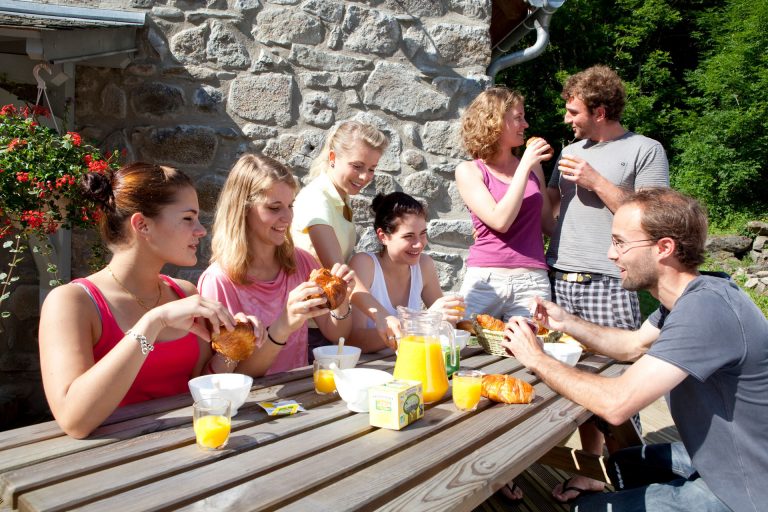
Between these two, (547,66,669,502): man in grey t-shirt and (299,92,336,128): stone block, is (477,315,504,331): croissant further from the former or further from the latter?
(299,92,336,128): stone block

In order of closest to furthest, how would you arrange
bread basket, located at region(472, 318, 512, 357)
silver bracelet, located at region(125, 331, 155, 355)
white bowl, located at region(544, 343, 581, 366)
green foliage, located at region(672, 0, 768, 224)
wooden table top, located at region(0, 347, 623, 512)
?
wooden table top, located at region(0, 347, 623, 512) → silver bracelet, located at region(125, 331, 155, 355) → white bowl, located at region(544, 343, 581, 366) → bread basket, located at region(472, 318, 512, 357) → green foliage, located at region(672, 0, 768, 224)

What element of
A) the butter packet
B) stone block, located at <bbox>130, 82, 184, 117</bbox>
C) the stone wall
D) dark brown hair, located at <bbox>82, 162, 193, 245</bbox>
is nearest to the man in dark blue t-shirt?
the butter packet

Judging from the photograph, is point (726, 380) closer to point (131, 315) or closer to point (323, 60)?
point (131, 315)

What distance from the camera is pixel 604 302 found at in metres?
3.01

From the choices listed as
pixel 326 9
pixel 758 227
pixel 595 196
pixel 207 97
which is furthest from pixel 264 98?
pixel 758 227

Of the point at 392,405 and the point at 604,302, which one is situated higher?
the point at 392,405

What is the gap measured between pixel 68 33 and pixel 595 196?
9.10 ft

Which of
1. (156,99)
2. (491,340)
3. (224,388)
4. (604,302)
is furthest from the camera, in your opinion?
(156,99)

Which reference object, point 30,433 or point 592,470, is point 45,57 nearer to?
point 30,433

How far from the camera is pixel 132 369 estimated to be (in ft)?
4.99

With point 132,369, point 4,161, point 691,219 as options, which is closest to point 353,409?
point 132,369

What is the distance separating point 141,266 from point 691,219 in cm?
182

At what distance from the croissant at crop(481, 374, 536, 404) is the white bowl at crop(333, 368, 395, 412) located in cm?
33

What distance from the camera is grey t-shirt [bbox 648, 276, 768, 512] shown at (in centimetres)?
172
